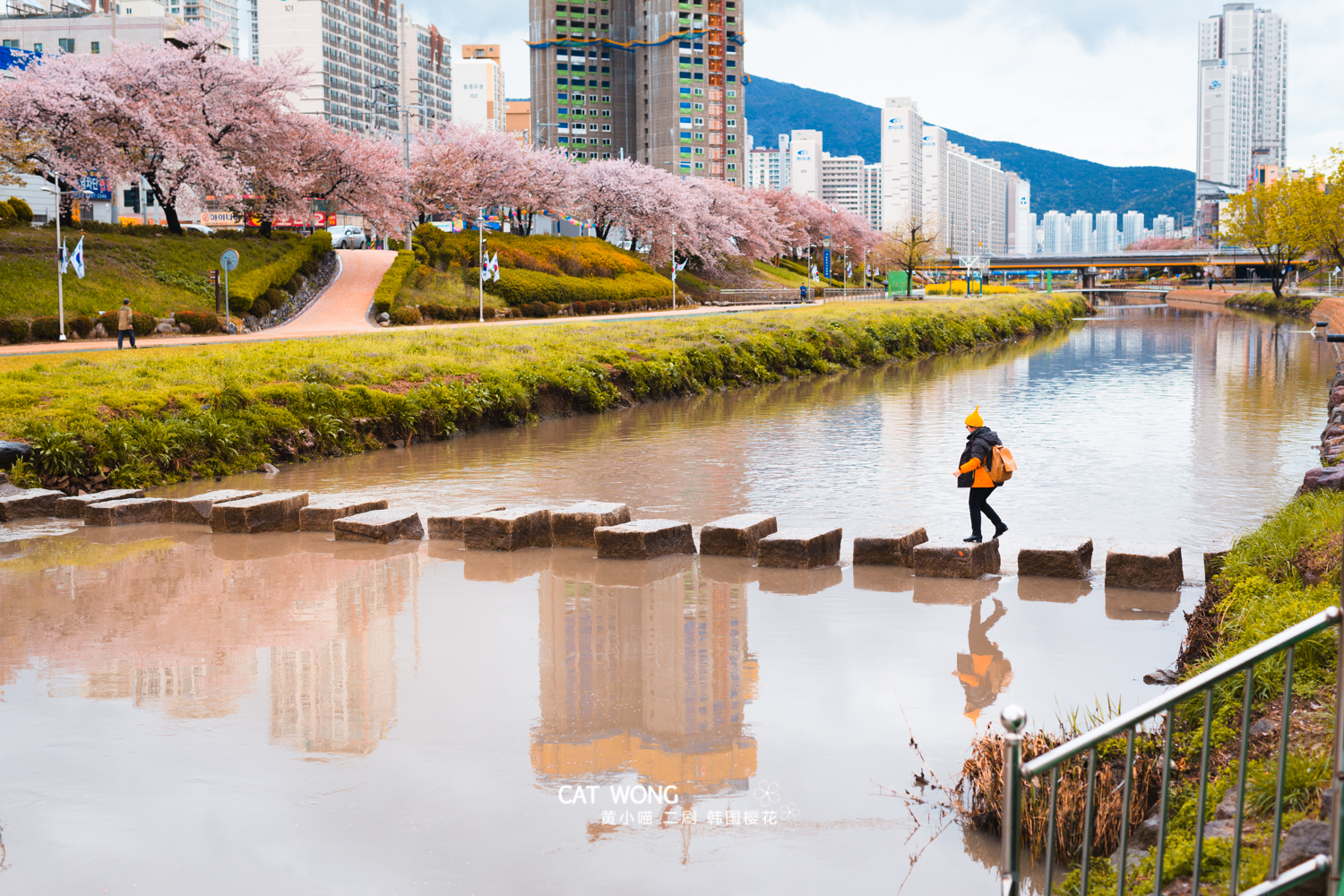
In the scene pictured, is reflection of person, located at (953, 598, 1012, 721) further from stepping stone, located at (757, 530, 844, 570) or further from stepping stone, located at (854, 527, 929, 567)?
stepping stone, located at (757, 530, 844, 570)

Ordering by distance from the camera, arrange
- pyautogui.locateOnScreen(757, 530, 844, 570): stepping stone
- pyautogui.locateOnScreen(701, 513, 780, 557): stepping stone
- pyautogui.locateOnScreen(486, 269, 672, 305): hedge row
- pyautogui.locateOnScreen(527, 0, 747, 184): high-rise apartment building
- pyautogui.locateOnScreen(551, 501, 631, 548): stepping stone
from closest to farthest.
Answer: pyautogui.locateOnScreen(757, 530, 844, 570): stepping stone, pyautogui.locateOnScreen(701, 513, 780, 557): stepping stone, pyautogui.locateOnScreen(551, 501, 631, 548): stepping stone, pyautogui.locateOnScreen(486, 269, 672, 305): hedge row, pyautogui.locateOnScreen(527, 0, 747, 184): high-rise apartment building

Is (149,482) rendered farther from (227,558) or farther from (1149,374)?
(1149,374)

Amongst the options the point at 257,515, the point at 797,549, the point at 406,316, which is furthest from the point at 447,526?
the point at 406,316

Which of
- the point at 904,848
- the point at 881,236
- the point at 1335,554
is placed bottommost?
the point at 904,848

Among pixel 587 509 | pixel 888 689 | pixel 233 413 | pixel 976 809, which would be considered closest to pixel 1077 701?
pixel 888 689

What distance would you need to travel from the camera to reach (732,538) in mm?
11344

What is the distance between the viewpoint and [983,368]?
40406 millimetres

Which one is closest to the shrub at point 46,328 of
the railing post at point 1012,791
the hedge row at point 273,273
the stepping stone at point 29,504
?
the hedge row at point 273,273

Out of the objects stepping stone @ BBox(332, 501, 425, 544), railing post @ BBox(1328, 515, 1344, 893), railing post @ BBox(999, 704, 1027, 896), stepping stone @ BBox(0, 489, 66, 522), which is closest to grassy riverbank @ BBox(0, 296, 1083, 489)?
stepping stone @ BBox(0, 489, 66, 522)

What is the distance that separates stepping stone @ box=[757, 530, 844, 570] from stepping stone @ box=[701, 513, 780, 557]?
27 centimetres

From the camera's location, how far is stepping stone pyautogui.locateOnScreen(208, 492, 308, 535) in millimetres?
12711

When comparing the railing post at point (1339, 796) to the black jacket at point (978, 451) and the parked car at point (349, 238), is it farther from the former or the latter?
the parked car at point (349, 238)

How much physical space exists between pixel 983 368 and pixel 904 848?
3663cm

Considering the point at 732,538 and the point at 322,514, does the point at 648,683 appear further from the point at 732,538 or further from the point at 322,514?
the point at 322,514
